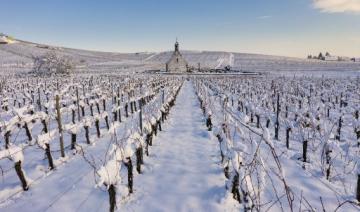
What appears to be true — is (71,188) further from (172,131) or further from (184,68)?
(184,68)

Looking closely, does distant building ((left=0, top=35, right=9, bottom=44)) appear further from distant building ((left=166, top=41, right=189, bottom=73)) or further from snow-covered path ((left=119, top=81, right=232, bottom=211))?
snow-covered path ((left=119, top=81, right=232, bottom=211))

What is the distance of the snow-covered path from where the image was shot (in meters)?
5.98

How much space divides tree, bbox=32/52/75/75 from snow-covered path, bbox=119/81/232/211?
202 ft

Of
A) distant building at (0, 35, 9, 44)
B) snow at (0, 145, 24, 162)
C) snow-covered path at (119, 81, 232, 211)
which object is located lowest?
snow-covered path at (119, 81, 232, 211)

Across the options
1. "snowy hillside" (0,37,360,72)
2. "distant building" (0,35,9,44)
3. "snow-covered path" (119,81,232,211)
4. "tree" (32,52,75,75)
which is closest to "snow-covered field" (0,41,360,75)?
"snowy hillside" (0,37,360,72)

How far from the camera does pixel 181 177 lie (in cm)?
737

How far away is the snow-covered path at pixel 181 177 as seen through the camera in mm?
5980

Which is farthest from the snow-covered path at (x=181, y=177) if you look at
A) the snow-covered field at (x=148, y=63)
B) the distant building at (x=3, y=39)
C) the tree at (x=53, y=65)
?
the distant building at (x=3, y=39)

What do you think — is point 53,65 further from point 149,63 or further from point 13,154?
point 13,154

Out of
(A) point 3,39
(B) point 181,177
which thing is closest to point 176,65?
(B) point 181,177

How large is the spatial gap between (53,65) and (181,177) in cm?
6676

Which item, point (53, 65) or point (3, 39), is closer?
point (53, 65)

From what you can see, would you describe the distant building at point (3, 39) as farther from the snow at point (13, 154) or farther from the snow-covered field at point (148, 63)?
the snow at point (13, 154)

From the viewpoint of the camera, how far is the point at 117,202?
5.96 metres
